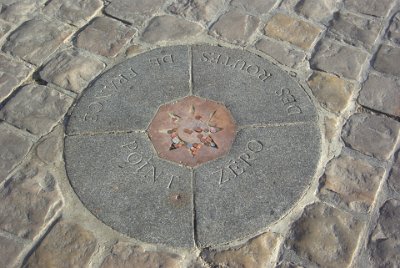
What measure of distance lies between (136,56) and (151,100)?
445 millimetres

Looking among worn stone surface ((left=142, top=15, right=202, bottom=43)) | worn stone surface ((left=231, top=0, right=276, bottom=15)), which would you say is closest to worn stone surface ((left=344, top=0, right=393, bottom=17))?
worn stone surface ((left=231, top=0, right=276, bottom=15))

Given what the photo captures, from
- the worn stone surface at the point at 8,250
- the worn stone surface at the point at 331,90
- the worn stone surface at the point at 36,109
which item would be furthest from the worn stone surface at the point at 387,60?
the worn stone surface at the point at 8,250

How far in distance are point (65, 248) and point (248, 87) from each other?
152 centimetres

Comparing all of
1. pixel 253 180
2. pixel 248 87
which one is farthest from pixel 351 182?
pixel 248 87

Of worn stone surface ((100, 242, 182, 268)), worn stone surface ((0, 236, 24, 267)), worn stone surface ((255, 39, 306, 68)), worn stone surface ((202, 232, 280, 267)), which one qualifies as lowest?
worn stone surface ((0, 236, 24, 267))

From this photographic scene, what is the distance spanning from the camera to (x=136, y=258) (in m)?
2.50

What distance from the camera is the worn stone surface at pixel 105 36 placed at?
11.6ft

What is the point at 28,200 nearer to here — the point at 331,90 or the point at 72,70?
the point at 72,70

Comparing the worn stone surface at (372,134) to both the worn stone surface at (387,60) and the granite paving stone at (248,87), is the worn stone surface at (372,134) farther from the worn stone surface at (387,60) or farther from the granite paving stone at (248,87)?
the worn stone surface at (387,60)

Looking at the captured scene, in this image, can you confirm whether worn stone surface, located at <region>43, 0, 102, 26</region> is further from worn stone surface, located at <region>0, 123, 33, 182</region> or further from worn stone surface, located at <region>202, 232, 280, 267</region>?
worn stone surface, located at <region>202, 232, 280, 267</region>

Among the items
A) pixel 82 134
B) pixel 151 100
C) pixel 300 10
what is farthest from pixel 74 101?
pixel 300 10

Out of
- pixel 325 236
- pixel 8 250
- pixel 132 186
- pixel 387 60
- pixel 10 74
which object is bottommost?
pixel 8 250

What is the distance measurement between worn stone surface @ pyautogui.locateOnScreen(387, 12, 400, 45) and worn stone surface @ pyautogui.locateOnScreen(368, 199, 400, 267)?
1.37 metres

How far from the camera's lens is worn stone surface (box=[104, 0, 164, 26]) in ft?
12.2
